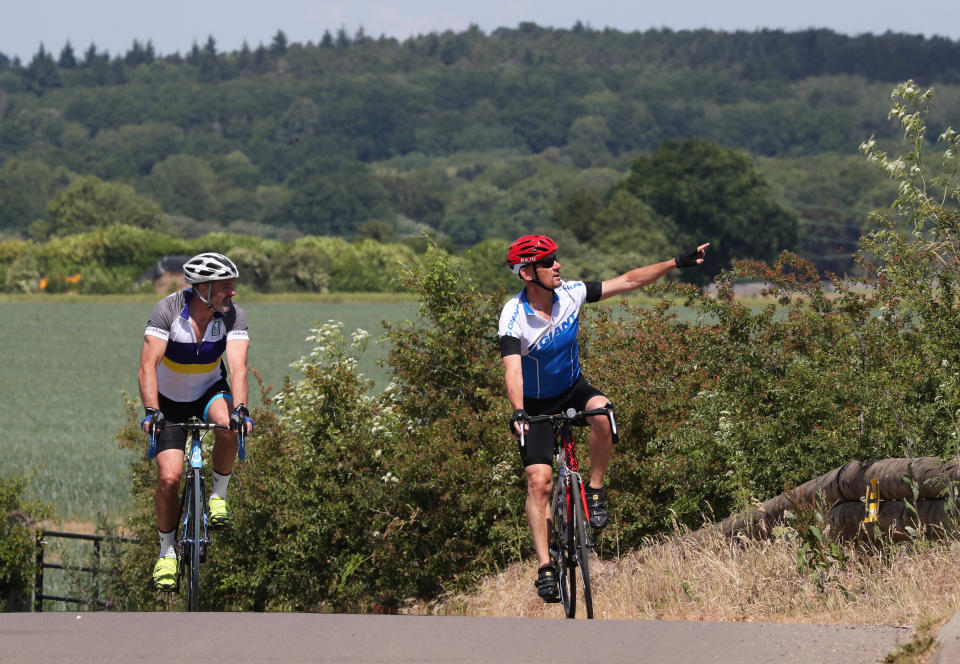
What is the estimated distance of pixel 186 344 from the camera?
A: 9.28 meters

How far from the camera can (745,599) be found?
836 centimetres

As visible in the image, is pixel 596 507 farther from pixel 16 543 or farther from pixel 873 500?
pixel 16 543

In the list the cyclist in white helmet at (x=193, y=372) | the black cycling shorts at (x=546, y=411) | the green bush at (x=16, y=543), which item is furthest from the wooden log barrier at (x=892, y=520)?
the green bush at (x=16, y=543)

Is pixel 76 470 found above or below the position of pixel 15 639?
above

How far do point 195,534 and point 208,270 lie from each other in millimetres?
1757

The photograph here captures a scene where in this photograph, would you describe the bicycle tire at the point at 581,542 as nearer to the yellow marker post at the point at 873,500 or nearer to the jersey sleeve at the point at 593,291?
the jersey sleeve at the point at 593,291

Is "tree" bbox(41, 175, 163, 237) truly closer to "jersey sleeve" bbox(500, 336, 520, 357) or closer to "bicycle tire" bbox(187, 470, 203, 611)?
"bicycle tire" bbox(187, 470, 203, 611)

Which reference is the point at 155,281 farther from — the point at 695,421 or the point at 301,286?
the point at 695,421

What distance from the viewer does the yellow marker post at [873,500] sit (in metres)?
8.08

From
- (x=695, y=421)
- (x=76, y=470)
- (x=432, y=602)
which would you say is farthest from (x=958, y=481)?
(x=76, y=470)

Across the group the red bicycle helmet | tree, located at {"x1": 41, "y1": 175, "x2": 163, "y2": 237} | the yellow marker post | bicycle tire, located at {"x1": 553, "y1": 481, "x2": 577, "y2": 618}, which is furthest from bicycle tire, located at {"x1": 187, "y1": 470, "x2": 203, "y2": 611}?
tree, located at {"x1": 41, "y1": 175, "x2": 163, "y2": 237}

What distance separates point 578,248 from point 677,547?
4279 inches

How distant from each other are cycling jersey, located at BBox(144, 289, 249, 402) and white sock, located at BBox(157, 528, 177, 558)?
3.12 feet

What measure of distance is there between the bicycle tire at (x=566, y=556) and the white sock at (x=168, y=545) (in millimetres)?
2703
